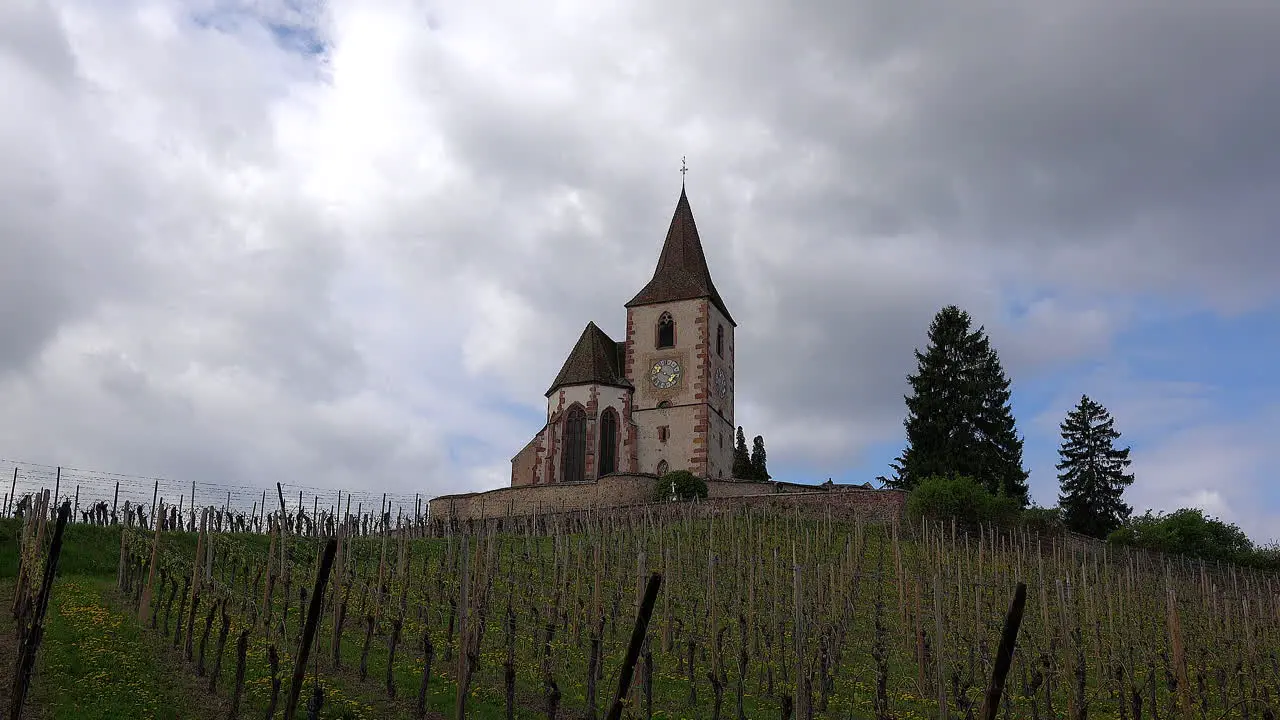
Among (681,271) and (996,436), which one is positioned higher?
(681,271)

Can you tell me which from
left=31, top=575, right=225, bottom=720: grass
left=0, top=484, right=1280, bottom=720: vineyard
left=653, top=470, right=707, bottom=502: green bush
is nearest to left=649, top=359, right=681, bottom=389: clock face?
left=653, top=470, right=707, bottom=502: green bush

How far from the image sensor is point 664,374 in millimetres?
49188

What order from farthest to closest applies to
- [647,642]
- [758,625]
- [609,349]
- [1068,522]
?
[609,349], [1068,522], [758,625], [647,642]

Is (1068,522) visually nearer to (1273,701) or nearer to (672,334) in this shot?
(672,334)

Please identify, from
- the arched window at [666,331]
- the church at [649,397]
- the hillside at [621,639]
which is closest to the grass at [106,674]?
the hillside at [621,639]

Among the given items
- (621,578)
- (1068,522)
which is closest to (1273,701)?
(621,578)

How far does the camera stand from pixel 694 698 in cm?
1655

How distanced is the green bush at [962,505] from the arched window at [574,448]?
16297 millimetres

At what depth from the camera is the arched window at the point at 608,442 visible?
156 ft

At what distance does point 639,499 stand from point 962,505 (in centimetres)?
1291

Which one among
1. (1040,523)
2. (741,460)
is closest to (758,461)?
(741,460)

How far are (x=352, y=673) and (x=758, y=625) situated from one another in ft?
24.2

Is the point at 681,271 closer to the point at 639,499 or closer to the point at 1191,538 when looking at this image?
the point at 639,499

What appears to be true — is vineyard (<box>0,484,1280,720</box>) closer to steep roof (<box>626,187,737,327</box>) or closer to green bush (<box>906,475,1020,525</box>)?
green bush (<box>906,475,1020,525</box>)
